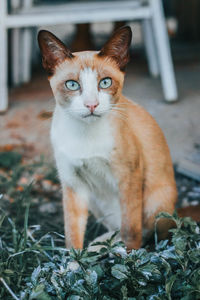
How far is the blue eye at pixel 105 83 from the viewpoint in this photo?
1.50 meters

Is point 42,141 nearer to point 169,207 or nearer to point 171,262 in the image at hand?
point 169,207

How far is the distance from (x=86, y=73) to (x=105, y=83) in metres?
0.08

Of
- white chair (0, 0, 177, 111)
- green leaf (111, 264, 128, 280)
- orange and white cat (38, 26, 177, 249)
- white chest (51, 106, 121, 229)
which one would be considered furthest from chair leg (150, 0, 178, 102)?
green leaf (111, 264, 128, 280)

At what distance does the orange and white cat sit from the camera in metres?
1.48

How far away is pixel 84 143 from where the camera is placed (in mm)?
1588

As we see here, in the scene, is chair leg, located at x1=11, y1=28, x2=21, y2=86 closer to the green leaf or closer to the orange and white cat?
the orange and white cat

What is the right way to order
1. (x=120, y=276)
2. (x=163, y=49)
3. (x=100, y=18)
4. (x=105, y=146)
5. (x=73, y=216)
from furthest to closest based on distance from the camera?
1. (x=163, y=49)
2. (x=100, y=18)
3. (x=73, y=216)
4. (x=105, y=146)
5. (x=120, y=276)

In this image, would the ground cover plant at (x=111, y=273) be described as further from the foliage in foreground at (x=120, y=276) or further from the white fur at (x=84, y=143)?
the white fur at (x=84, y=143)

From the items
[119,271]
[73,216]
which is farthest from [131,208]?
[119,271]

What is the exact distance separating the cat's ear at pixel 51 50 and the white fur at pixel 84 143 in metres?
0.10

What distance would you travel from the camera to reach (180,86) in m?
3.75

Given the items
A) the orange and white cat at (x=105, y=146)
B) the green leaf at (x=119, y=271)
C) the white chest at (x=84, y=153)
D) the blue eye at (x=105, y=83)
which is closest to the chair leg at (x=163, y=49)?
the orange and white cat at (x=105, y=146)

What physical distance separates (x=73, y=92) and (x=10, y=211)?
101cm

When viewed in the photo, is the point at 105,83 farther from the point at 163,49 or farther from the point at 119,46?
the point at 163,49
